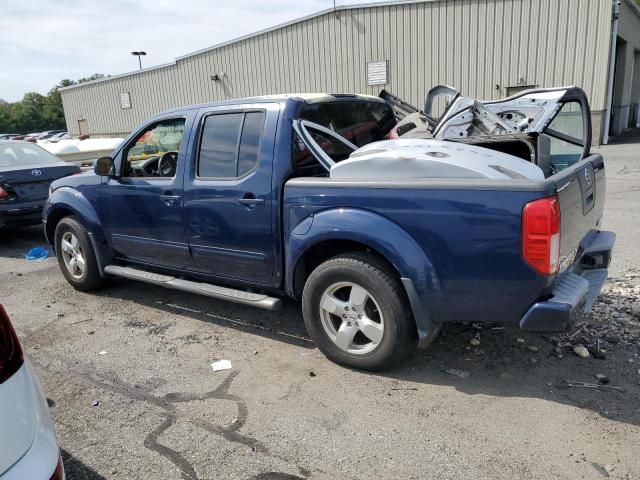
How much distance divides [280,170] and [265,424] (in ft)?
5.88

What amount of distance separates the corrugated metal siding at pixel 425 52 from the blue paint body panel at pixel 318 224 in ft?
47.5

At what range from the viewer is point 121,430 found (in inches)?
123

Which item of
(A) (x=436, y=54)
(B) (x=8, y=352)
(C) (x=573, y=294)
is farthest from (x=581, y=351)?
(A) (x=436, y=54)

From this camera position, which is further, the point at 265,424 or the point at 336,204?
the point at 336,204

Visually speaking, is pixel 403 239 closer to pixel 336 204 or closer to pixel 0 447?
pixel 336 204

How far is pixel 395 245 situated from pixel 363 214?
31cm

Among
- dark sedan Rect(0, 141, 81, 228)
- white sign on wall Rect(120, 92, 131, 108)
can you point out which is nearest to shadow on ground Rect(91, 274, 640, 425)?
dark sedan Rect(0, 141, 81, 228)

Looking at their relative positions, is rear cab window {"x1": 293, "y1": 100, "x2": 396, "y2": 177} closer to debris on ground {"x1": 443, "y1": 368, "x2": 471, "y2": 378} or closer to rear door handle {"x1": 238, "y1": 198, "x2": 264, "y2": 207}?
rear door handle {"x1": 238, "y1": 198, "x2": 264, "y2": 207}

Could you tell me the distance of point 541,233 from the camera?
2865mm

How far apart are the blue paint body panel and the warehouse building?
14.5m

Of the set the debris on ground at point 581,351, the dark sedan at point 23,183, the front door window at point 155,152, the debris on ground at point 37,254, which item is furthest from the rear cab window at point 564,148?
the dark sedan at point 23,183

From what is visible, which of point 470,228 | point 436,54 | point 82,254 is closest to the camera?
point 470,228

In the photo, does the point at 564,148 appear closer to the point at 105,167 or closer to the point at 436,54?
the point at 105,167

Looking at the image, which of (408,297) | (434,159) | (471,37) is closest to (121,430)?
(408,297)
